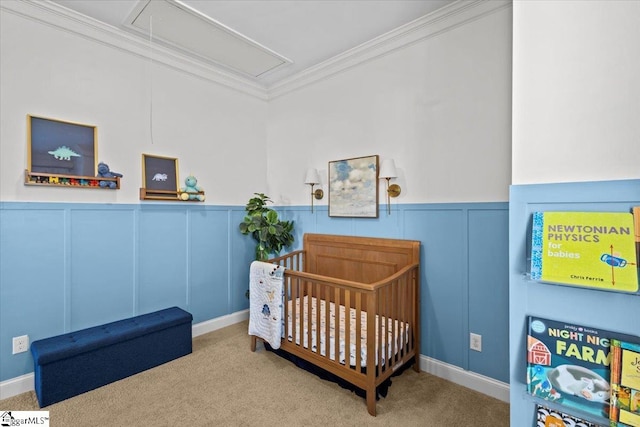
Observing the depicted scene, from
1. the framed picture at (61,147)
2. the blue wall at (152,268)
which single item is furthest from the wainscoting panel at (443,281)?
the framed picture at (61,147)

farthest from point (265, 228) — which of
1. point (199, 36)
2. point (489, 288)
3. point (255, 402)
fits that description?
→ point (489, 288)

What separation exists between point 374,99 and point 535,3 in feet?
5.28

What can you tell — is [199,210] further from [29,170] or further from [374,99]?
[374,99]

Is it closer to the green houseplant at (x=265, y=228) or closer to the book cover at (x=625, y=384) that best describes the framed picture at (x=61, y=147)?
the green houseplant at (x=265, y=228)

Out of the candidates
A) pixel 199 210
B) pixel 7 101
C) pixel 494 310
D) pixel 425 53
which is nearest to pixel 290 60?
pixel 425 53

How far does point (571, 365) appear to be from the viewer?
2.96ft

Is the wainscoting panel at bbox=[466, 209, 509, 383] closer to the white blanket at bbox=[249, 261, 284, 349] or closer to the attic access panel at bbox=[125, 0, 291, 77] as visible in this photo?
the white blanket at bbox=[249, 261, 284, 349]

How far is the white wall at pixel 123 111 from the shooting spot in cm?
198

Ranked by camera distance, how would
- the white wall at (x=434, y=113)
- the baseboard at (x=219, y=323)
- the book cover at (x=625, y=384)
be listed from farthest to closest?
the baseboard at (x=219, y=323) → the white wall at (x=434, y=113) → the book cover at (x=625, y=384)

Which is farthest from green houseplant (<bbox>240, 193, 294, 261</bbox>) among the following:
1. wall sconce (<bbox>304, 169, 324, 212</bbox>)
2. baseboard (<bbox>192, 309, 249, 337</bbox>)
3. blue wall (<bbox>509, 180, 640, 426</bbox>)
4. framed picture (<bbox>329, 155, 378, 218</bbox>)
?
A: blue wall (<bbox>509, 180, 640, 426</bbox>)

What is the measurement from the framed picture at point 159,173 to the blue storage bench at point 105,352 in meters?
1.15

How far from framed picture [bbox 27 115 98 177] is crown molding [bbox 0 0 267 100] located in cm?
72

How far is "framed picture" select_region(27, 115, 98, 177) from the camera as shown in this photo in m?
2.03

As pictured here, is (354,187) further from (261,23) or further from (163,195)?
(163,195)
